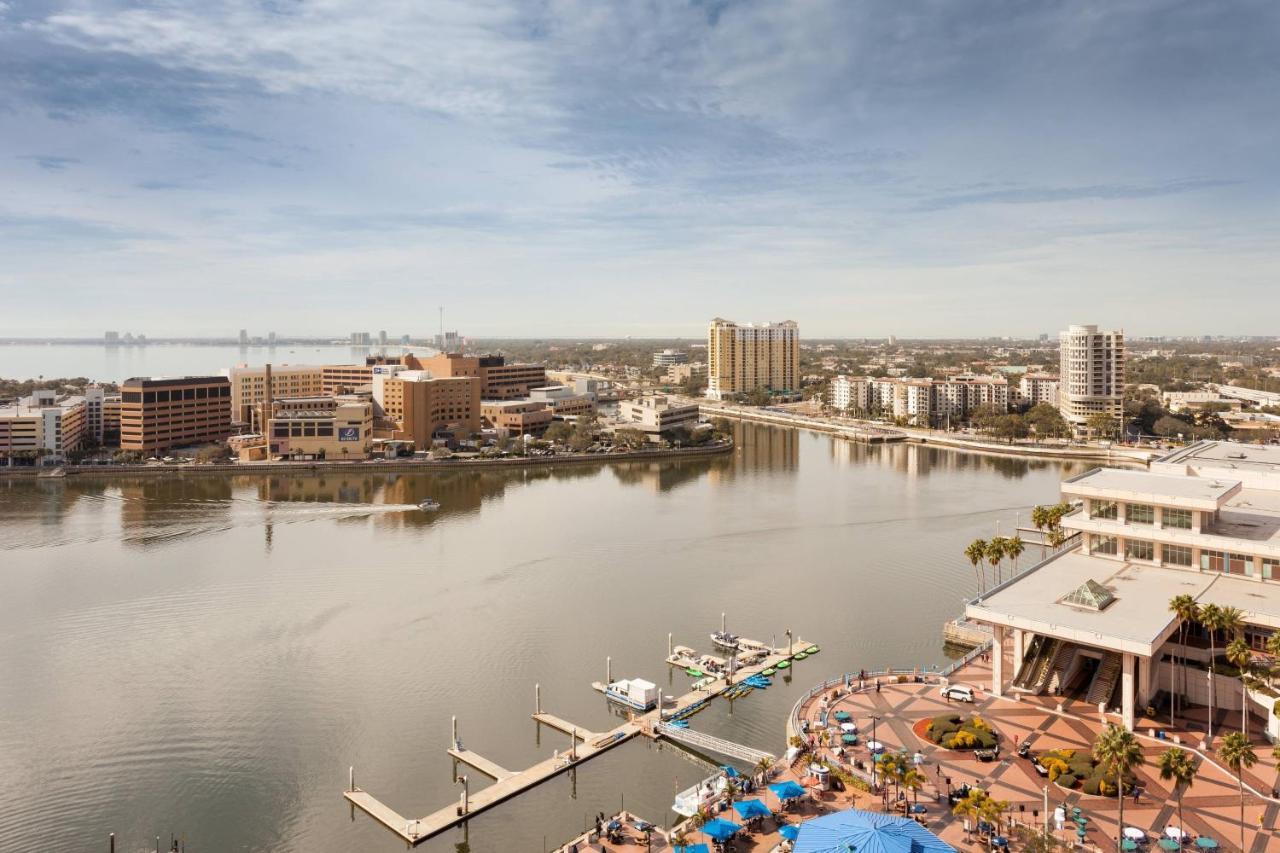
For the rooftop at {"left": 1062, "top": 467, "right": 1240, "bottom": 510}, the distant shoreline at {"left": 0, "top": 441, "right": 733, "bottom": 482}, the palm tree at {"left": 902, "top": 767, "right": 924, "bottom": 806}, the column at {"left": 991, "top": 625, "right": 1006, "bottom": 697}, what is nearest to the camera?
the palm tree at {"left": 902, "top": 767, "right": 924, "bottom": 806}

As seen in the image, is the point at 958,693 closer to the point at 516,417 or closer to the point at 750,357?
the point at 516,417

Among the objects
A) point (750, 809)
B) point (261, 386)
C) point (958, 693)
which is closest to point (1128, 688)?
point (958, 693)

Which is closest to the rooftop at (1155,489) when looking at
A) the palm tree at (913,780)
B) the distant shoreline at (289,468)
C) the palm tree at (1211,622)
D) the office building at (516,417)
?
the palm tree at (1211,622)

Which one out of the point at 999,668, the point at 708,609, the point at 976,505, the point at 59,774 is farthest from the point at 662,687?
the point at 976,505

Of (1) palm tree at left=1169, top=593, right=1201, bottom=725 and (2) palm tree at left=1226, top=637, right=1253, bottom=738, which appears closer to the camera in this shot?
(2) palm tree at left=1226, top=637, right=1253, bottom=738

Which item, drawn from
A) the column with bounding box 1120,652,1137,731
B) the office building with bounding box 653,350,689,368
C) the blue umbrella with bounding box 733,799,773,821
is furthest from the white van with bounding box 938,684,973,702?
the office building with bounding box 653,350,689,368

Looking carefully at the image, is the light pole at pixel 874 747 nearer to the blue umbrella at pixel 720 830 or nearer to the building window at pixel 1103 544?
the blue umbrella at pixel 720 830

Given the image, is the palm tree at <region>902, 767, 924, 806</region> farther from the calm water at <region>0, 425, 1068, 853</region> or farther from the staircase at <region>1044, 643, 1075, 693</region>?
the staircase at <region>1044, 643, 1075, 693</region>
